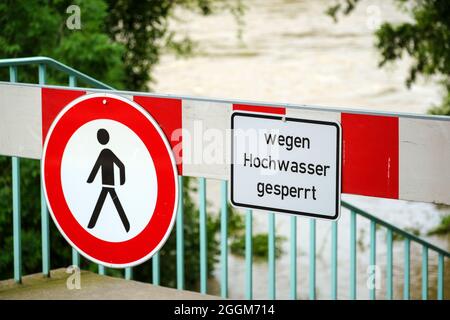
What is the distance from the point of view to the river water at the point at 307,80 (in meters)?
10.3

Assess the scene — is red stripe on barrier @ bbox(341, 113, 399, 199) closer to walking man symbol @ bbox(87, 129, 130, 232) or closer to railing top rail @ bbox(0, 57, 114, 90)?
walking man symbol @ bbox(87, 129, 130, 232)

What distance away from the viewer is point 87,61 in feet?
25.4

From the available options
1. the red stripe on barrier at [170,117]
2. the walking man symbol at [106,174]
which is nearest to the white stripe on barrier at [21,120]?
the walking man symbol at [106,174]

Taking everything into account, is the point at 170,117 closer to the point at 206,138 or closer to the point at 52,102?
the point at 206,138

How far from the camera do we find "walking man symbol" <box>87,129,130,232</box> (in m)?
3.72

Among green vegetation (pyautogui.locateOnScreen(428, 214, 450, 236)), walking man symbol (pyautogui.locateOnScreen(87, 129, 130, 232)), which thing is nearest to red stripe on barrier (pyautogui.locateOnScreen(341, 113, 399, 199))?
walking man symbol (pyautogui.locateOnScreen(87, 129, 130, 232))

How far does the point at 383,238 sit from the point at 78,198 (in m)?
7.59

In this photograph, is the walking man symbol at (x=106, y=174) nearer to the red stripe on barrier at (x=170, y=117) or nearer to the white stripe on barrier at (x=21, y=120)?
the red stripe on barrier at (x=170, y=117)

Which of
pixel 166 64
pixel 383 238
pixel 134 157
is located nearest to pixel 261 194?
pixel 134 157

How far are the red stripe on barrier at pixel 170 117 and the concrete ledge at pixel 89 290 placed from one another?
66 cm

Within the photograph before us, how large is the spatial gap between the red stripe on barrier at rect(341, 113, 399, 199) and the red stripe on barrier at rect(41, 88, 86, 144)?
106 cm

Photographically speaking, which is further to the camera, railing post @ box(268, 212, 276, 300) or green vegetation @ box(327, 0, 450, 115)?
green vegetation @ box(327, 0, 450, 115)

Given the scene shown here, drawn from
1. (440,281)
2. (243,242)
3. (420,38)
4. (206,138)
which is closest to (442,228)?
(243,242)

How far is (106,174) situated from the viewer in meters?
3.75
